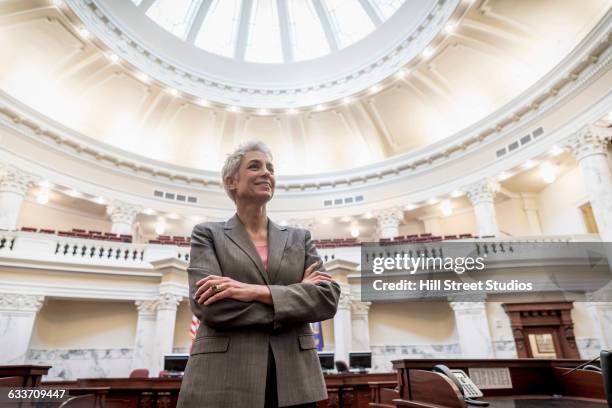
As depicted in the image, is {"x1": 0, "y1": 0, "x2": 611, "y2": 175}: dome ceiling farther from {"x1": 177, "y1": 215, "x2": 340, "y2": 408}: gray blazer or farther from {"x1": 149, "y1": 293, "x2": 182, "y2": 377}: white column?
{"x1": 177, "y1": 215, "x2": 340, "y2": 408}: gray blazer

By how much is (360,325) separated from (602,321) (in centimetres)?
576

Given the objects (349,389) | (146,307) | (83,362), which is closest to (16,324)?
(83,362)

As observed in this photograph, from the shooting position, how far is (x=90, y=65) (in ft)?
46.8

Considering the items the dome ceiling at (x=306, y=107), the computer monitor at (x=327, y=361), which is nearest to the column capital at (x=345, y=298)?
the computer monitor at (x=327, y=361)

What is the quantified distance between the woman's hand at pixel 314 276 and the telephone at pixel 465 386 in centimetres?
156

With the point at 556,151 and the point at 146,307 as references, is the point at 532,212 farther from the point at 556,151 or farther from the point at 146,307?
the point at 146,307

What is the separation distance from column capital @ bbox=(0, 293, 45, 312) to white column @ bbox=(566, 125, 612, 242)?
1406 cm

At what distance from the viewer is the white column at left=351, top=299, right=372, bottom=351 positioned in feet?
31.8

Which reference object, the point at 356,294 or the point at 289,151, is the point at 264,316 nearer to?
the point at 356,294

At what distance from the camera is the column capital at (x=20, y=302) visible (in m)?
8.19

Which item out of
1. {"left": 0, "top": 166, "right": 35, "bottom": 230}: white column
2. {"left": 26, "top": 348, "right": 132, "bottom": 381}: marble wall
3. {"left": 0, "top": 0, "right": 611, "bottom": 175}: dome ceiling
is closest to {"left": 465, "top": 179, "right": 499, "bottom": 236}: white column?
{"left": 0, "top": 0, "right": 611, "bottom": 175}: dome ceiling

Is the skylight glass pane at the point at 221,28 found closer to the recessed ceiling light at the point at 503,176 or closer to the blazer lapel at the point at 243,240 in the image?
the recessed ceiling light at the point at 503,176

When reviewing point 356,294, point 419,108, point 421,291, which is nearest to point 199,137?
point 419,108

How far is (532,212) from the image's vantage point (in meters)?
15.4
